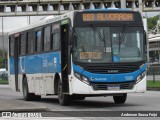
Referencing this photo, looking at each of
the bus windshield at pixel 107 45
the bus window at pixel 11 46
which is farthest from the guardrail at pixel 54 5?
the bus windshield at pixel 107 45

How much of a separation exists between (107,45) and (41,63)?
434 centimetres

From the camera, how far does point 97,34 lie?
18656 mm

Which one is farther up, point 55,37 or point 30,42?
point 55,37

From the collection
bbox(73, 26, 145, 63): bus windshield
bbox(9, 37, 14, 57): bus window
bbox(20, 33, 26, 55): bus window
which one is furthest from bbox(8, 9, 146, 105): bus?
bbox(9, 37, 14, 57): bus window

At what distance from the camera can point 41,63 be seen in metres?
22.2

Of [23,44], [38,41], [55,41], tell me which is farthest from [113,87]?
[23,44]

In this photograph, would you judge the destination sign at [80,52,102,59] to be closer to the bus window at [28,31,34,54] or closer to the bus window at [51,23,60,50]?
the bus window at [51,23,60,50]

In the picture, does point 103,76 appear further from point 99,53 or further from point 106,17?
point 106,17

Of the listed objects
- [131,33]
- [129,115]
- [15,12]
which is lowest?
[15,12]

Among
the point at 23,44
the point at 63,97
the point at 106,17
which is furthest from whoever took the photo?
the point at 23,44

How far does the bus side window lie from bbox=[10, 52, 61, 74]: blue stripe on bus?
0.25 metres

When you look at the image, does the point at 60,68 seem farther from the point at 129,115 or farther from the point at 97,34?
the point at 129,115

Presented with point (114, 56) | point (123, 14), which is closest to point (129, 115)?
point (114, 56)

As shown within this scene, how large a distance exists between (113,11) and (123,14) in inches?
14.1
